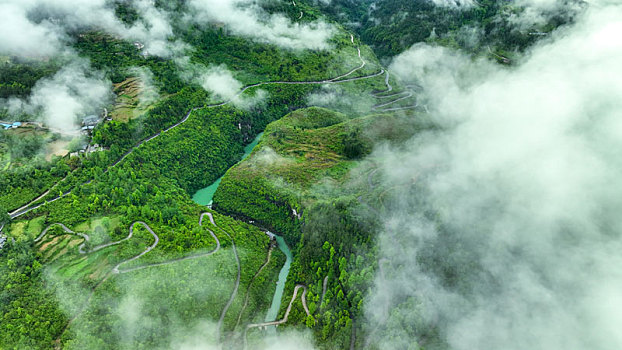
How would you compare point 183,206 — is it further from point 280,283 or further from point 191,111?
point 191,111

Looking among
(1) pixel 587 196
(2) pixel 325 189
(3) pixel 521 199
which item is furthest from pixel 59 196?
(1) pixel 587 196

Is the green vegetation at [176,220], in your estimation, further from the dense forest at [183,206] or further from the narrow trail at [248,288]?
the dense forest at [183,206]

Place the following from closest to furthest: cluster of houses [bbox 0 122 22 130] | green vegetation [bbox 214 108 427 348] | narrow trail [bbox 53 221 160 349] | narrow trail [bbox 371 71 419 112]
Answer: narrow trail [bbox 53 221 160 349] < green vegetation [bbox 214 108 427 348] < cluster of houses [bbox 0 122 22 130] < narrow trail [bbox 371 71 419 112]

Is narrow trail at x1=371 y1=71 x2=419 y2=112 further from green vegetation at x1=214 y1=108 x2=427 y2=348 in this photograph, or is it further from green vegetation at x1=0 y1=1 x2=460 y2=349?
green vegetation at x1=214 y1=108 x2=427 y2=348

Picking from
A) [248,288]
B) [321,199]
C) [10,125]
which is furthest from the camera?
[10,125]

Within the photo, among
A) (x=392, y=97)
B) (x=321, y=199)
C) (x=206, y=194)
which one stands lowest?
(x=206, y=194)

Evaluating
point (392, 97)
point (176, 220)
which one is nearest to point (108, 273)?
point (176, 220)

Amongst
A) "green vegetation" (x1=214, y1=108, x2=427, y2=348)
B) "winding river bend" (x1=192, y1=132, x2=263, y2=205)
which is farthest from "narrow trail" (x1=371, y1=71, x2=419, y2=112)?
"winding river bend" (x1=192, y1=132, x2=263, y2=205)

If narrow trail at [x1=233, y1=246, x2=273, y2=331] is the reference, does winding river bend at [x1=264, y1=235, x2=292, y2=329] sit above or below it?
below

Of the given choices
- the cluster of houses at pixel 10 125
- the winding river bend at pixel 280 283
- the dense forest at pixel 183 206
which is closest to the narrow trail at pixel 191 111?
the dense forest at pixel 183 206

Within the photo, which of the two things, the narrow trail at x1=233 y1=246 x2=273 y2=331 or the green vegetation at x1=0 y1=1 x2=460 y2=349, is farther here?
the narrow trail at x1=233 y1=246 x2=273 y2=331

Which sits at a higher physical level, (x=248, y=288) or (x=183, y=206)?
(x=183, y=206)
